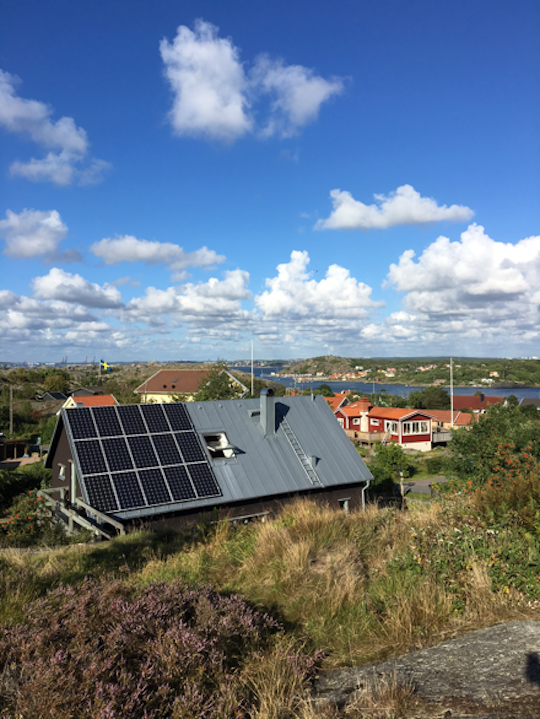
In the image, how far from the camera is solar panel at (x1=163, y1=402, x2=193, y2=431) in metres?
17.1

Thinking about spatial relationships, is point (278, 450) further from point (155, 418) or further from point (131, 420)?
point (131, 420)

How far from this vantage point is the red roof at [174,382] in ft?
235

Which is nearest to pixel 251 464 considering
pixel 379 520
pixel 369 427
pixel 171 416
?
pixel 171 416

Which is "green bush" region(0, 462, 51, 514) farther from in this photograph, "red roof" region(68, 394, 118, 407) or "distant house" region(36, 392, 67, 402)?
"distant house" region(36, 392, 67, 402)

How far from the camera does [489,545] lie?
567cm

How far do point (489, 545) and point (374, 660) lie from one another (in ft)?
7.21

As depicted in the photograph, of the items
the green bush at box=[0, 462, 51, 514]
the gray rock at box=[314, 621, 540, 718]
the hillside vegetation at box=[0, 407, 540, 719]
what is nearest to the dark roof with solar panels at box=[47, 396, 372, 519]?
the hillside vegetation at box=[0, 407, 540, 719]

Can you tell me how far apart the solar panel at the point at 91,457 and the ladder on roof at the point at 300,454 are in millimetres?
7345

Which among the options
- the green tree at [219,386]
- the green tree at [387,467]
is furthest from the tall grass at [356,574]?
the green tree at [219,386]

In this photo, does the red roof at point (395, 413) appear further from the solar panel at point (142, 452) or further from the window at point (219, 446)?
the solar panel at point (142, 452)

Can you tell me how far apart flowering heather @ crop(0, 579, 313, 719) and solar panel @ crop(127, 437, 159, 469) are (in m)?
10.6

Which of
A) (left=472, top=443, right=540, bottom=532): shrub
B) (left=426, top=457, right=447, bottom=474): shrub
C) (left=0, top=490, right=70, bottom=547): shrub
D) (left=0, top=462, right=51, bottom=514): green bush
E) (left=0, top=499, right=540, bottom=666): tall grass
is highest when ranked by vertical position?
(left=472, top=443, right=540, bottom=532): shrub

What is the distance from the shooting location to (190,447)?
53.9ft

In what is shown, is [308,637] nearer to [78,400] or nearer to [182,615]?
[182,615]
